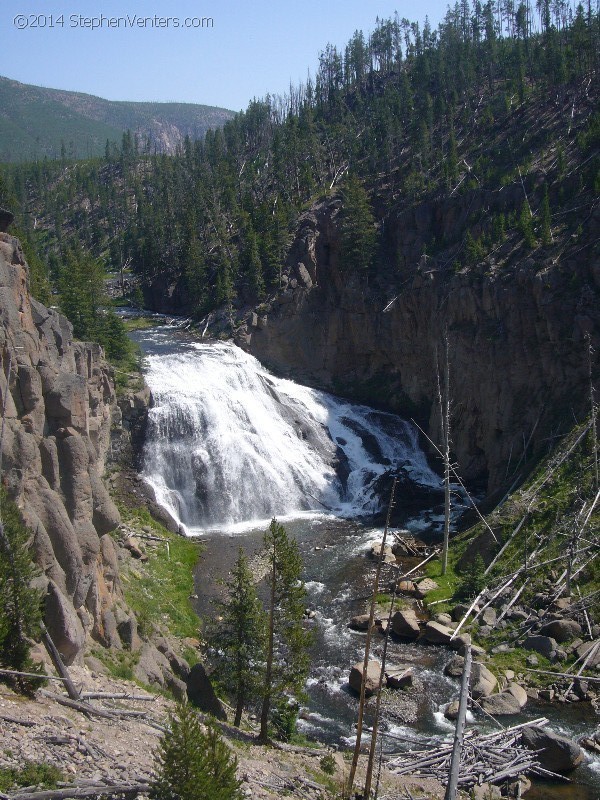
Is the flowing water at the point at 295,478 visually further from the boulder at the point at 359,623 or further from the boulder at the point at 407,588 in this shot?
the boulder at the point at 407,588

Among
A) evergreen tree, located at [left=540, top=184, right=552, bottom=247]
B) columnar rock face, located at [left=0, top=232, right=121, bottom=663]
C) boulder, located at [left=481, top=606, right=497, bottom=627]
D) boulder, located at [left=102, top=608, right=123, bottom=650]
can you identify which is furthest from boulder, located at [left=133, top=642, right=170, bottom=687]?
evergreen tree, located at [left=540, top=184, right=552, bottom=247]

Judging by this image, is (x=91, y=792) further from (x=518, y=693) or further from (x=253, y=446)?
(x=253, y=446)

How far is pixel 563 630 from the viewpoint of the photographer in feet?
92.6

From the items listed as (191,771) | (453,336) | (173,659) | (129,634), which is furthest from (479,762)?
(453,336)

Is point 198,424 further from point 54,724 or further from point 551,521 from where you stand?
point 54,724

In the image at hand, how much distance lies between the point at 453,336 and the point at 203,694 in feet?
121

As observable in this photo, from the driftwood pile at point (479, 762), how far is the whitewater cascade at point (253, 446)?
25.1 meters

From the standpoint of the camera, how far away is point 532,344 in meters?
48.8

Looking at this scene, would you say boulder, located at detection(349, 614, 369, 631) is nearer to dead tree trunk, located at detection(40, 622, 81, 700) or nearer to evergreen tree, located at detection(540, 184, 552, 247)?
dead tree trunk, located at detection(40, 622, 81, 700)

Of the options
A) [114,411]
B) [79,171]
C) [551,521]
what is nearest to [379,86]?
[79,171]

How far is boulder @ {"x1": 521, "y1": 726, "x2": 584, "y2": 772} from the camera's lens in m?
20.9

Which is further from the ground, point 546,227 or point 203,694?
point 546,227

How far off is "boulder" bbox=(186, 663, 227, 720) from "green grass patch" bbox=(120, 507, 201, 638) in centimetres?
310

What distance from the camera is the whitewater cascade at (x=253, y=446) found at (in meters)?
46.2
